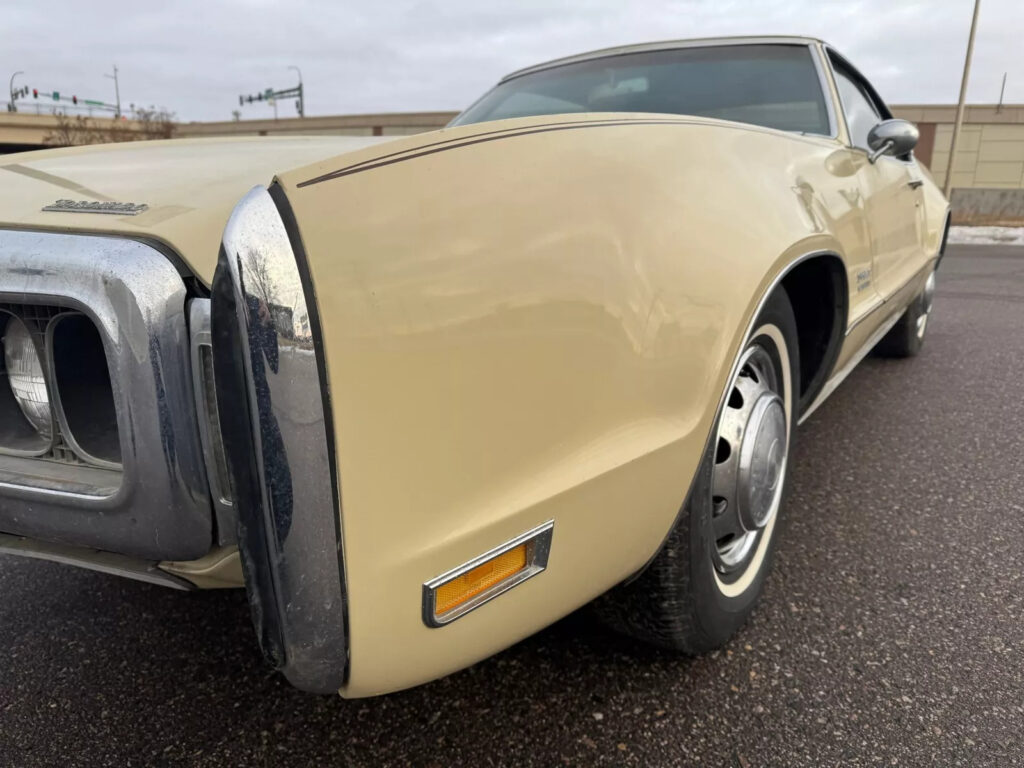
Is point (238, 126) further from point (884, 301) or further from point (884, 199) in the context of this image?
point (884, 301)

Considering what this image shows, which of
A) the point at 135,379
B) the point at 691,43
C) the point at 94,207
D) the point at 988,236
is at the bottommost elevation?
the point at 988,236

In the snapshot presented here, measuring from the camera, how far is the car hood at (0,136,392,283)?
1.16 metres

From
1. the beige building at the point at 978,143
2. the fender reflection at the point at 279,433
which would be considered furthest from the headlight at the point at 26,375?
the beige building at the point at 978,143

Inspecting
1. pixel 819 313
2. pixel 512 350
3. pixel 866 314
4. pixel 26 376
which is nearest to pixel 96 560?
pixel 26 376

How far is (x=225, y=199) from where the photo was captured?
1.26m

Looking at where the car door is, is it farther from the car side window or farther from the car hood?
the car hood

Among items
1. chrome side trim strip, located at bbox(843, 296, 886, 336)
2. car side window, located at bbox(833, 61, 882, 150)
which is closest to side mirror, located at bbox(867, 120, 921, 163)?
car side window, located at bbox(833, 61, 882, 150)

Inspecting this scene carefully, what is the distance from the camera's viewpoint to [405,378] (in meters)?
0.95

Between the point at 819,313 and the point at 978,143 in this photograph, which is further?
the point at 978,143

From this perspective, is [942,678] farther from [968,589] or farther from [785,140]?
[785,140]

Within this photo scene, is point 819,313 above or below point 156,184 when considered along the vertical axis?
below

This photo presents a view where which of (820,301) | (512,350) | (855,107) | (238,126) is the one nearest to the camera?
(512,350)

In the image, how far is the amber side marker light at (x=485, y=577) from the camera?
1.03 metres

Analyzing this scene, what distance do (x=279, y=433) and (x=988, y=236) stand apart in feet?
53.1
